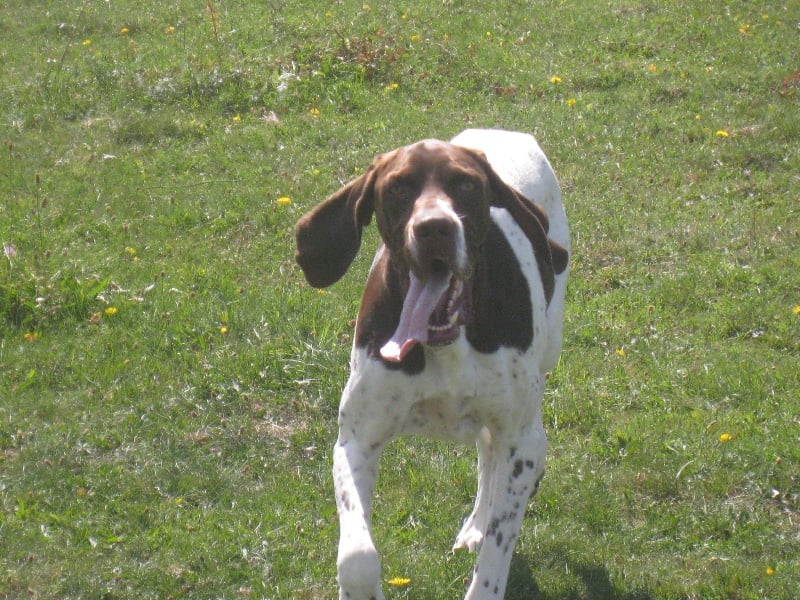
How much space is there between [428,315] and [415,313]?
0.04m

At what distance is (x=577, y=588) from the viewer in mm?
4301

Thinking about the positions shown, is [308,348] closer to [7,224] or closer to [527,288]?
[527,288]

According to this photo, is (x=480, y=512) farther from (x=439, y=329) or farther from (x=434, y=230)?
(x=434, y=230)

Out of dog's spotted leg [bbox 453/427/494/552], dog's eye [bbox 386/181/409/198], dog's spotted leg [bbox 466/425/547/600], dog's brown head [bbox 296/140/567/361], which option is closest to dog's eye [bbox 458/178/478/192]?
dog's brown head [bbox 296/140/567/361]

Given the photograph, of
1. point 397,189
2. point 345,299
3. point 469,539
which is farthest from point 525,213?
point 345,299

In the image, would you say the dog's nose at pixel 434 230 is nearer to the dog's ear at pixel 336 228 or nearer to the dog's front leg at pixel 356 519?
the dog's ear at pixel 336 228

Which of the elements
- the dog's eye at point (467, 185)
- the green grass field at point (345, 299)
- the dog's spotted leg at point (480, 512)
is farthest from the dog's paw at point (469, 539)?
the dog's eye at point (467, 185)

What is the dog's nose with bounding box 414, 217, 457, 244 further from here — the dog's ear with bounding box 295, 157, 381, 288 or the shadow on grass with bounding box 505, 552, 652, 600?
the shadow on grass with bounding box 505, 552, 652, 600

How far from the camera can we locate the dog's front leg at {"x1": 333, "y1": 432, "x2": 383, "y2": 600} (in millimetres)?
3504

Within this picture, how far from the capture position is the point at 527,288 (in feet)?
13.4

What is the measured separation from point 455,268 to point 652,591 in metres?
1.44

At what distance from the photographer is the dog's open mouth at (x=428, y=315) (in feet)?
11.7

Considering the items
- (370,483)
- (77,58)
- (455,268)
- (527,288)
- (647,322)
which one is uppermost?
(455,268)

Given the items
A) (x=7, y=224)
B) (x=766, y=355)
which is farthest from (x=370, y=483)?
(x=7, y=224)
